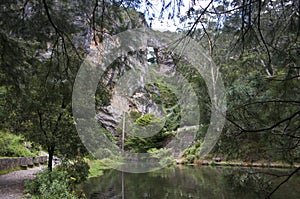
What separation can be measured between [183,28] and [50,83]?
150 centimetres

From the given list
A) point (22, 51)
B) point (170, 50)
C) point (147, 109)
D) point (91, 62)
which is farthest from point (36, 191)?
point (147, 109)

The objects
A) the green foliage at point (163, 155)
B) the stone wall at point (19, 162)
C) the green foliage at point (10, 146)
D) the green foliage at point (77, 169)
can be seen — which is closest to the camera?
the green foliage at point (77, 169)

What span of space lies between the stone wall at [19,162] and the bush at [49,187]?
91.8 inches

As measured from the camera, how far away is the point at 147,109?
2567cm

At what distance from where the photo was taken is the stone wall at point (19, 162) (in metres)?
8.62

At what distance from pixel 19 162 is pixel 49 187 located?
186 inches

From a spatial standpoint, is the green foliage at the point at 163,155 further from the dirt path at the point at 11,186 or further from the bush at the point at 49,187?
the bush at the point at 49,187

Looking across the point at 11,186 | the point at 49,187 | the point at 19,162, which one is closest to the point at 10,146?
the point at 19,162

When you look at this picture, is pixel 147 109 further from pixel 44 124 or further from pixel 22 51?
pixel 22 51

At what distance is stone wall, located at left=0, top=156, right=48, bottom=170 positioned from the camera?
8.62 metres

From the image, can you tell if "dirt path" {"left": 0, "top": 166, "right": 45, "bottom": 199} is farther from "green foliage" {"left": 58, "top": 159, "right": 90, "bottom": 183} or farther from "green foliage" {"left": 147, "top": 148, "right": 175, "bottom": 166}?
"green foliage" {"left": 147, "top": 148, "right": 175, "bottom": 166}

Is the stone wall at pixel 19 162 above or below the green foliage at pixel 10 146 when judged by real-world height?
below

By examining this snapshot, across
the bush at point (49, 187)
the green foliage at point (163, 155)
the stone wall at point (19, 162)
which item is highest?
the bush at point (49, 187)

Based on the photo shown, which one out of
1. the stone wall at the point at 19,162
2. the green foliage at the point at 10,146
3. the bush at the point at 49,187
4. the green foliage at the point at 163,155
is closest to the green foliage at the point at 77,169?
the bush at the point at 49,187
